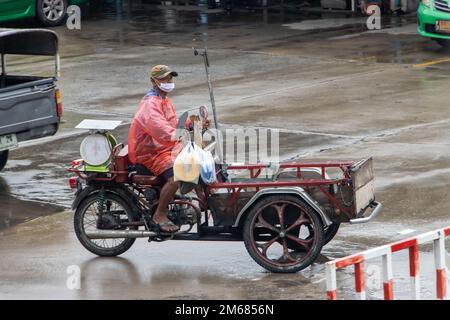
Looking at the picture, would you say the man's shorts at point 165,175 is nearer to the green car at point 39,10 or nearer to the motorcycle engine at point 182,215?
the motorcycle engine at point 182,215

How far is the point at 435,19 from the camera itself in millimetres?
19781

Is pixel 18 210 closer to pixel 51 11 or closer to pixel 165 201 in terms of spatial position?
pixel 165 201

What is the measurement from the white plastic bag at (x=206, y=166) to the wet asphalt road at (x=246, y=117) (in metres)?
0.75

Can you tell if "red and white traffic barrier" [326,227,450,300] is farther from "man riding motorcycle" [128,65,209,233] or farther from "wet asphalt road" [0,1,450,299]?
A: "man riding motorcycle" [128,65,209,233]

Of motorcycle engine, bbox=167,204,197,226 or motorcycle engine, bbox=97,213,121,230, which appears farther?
motorcycle engine, bbox=97,213,121,230

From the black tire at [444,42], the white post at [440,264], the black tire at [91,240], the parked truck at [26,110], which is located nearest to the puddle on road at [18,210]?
the parked truck at [26,110]

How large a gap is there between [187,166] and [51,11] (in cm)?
1602

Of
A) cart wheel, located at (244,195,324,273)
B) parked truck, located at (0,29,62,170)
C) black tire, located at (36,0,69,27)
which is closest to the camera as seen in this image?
cart wheel, located at (244,195,324,273)

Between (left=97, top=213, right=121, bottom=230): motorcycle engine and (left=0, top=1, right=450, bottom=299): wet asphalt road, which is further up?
(left=97, top=213, right=121, bottom=230): motorcycle engine

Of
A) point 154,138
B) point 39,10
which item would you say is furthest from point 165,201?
point 39,10

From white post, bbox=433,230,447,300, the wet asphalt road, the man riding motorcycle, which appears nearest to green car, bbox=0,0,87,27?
the wet asphalt road

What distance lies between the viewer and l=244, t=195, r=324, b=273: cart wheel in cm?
931

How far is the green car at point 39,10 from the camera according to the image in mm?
23562

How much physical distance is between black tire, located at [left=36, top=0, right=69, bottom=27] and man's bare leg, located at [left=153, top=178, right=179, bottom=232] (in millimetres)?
15373
